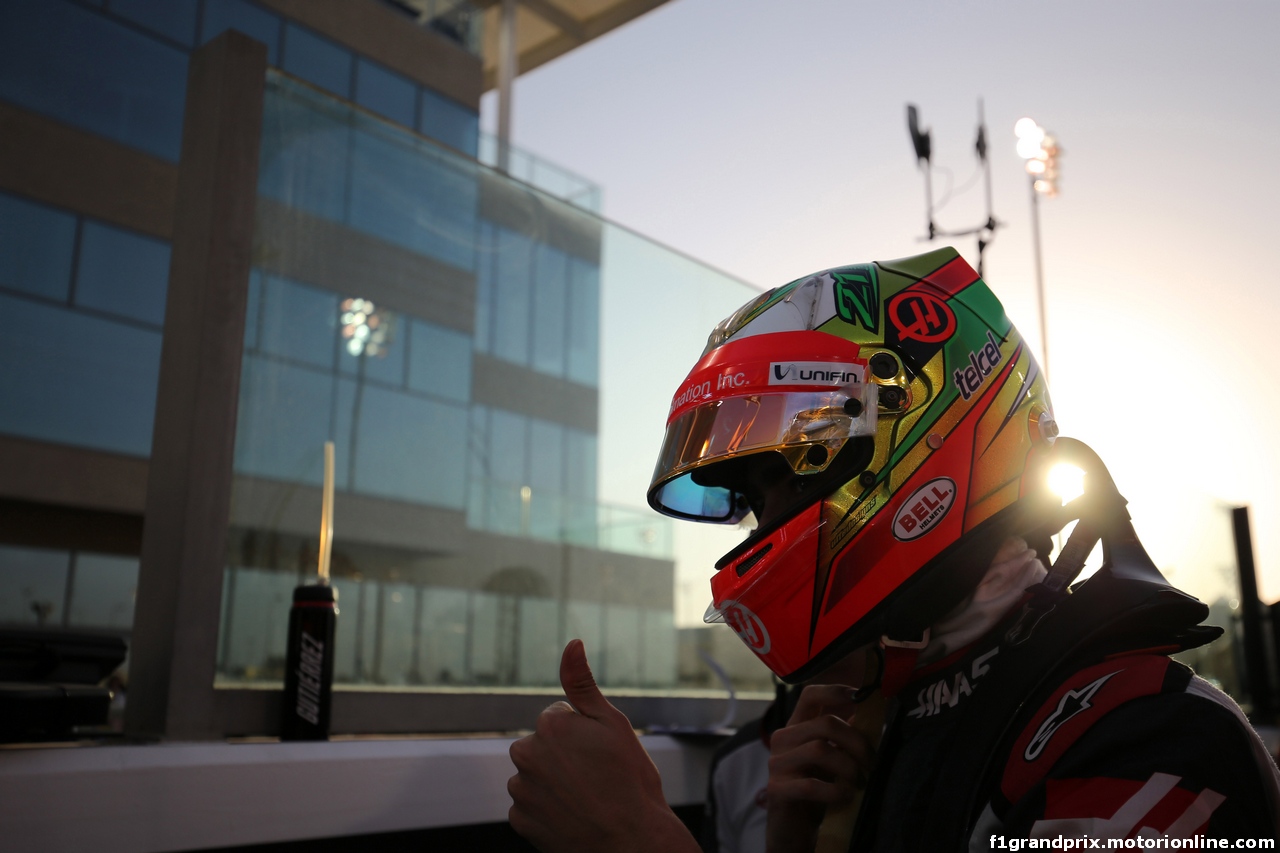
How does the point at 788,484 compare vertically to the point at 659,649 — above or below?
above

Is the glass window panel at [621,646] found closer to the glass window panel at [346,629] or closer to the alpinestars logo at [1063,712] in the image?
the glass window panel at [346,629]

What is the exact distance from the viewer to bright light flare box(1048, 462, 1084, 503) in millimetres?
1304

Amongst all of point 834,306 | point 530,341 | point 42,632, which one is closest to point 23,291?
point 530,341

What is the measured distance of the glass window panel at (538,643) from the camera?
250cm

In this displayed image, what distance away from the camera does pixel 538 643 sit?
2572 mm

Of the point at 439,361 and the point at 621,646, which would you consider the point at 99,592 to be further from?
the point at 439,361

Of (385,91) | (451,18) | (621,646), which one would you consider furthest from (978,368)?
(451,18)

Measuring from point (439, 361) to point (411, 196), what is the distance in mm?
402

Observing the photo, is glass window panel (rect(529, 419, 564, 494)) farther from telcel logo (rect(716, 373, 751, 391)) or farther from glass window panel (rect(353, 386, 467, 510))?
telcel logo (rect(716, 373, 751, 391))

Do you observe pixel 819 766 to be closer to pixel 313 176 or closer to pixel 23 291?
pixel 313 176

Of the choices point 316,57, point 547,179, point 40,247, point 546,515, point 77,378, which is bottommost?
point 546,515

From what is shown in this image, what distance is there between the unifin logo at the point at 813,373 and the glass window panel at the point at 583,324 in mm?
1585

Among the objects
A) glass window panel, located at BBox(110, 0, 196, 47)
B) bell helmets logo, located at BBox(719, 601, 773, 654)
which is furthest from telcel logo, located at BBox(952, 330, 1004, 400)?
glass window panel, located at BBox(110, 0, 196, 47)

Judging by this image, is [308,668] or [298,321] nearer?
[308,668]
